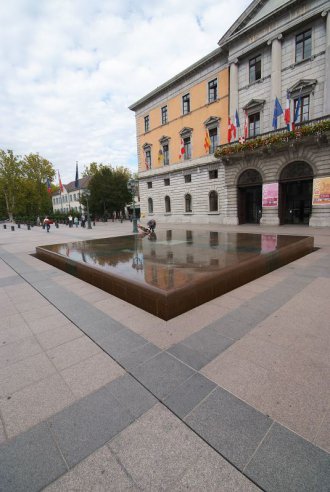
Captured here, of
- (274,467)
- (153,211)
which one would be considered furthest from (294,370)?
(153,211)

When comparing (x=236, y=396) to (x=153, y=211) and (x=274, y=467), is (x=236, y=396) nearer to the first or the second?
(x=274, y=467)

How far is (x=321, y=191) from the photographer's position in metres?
19.3

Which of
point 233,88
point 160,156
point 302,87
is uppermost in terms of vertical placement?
point 233,88

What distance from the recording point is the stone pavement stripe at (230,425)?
1975mm

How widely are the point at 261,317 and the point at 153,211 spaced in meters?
31.9

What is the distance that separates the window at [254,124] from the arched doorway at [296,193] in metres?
4.92

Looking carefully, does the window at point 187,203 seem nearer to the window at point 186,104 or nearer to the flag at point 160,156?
the flag at point 160,156

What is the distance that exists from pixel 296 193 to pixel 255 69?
39.8ft

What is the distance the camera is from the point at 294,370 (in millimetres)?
2922

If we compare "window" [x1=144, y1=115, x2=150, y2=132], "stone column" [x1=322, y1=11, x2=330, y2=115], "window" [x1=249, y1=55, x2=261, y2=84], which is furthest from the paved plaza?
"window" [x1=144, y1=115, x2=150, y2=132]

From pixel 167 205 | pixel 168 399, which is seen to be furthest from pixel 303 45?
pixel 168 399

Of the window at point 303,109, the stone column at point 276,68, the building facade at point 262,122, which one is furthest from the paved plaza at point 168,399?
the stone column at point 276,68

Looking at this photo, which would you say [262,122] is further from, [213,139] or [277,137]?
[213,139]

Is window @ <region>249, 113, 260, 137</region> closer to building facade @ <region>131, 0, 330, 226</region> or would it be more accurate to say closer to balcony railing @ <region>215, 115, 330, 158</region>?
building facade @ <region>131, 0, 330, 226</region>
